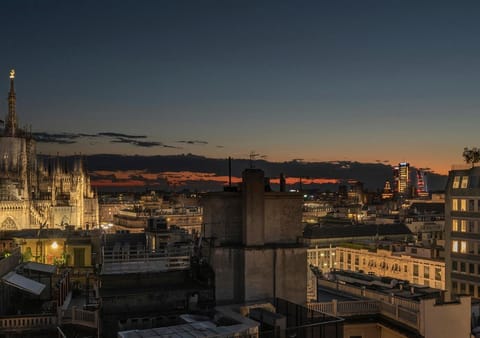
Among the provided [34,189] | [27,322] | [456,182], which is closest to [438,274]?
[456,182]

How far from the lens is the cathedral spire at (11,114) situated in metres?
142

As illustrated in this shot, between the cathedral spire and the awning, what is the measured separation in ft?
390

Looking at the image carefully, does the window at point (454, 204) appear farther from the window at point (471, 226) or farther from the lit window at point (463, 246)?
the lit window at point (463, 246)

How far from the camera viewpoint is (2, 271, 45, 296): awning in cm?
3212

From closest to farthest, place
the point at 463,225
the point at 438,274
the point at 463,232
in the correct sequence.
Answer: the point at 463,232 < the point at 463,225 < the point at 438,274

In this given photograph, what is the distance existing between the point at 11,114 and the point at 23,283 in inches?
4964

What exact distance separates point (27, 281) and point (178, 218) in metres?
155

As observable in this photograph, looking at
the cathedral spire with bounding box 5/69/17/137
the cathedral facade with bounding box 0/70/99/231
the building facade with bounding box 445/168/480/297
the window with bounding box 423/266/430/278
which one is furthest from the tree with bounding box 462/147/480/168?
the cathedral spire with bounding box 5/69/17/137

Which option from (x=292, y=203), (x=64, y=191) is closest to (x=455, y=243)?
(x=292, y=203)

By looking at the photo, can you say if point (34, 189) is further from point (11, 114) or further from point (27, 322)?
point (27, 322)

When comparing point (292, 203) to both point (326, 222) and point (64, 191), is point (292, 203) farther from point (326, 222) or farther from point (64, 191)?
point (326, 222)

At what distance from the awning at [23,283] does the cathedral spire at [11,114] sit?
390 ft

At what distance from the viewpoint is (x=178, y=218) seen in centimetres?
18900

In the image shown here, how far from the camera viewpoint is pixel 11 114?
148m
